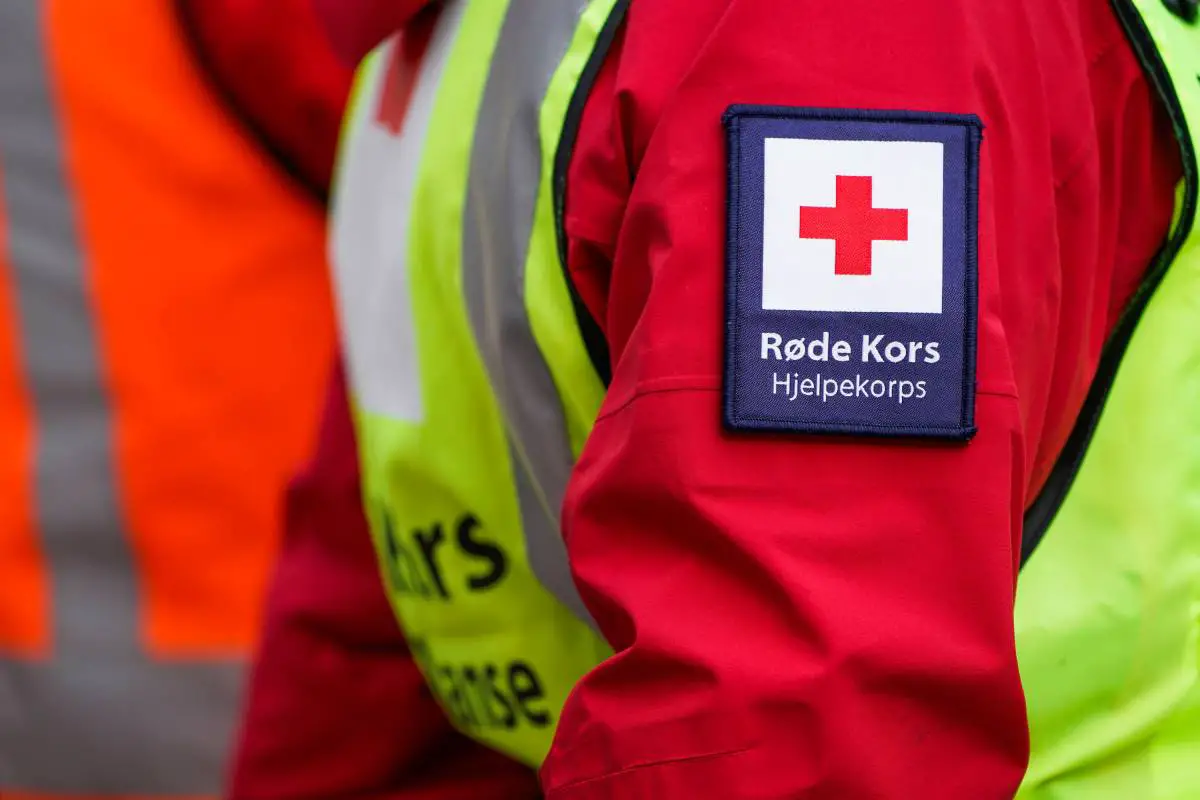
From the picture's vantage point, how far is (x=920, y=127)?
71 cm

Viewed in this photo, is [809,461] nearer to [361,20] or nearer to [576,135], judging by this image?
[576,135]

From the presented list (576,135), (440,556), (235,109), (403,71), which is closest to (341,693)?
(440,556)

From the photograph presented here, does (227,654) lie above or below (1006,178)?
below

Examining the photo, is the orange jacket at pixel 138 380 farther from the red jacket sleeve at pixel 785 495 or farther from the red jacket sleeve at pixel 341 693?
the red jacket sleeve at pixel 785 495

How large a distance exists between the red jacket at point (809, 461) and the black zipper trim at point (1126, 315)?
0.01 meters

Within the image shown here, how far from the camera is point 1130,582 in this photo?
0.78m

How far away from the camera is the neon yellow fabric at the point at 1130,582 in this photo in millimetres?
781

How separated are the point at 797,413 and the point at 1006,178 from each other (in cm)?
14

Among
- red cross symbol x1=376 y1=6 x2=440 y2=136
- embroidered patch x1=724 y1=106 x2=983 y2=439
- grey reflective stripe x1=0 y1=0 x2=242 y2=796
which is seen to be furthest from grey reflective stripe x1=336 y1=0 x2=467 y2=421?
grey reflective stripe x1=0 y1=0 x2=242 y2=796

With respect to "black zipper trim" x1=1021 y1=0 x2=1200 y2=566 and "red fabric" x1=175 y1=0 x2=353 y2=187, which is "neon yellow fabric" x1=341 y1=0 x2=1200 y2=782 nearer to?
"black zipper trim" x1=1021 y1=0 x2=1200 y2=566

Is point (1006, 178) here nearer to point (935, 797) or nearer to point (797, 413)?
point (797, 413)

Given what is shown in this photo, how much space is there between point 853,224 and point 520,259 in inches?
6.8

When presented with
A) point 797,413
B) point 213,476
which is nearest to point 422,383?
point 797,413

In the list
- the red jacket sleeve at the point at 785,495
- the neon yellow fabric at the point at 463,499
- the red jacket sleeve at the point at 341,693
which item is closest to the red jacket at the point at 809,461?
the red jacket sleeve at the point at 785,495
